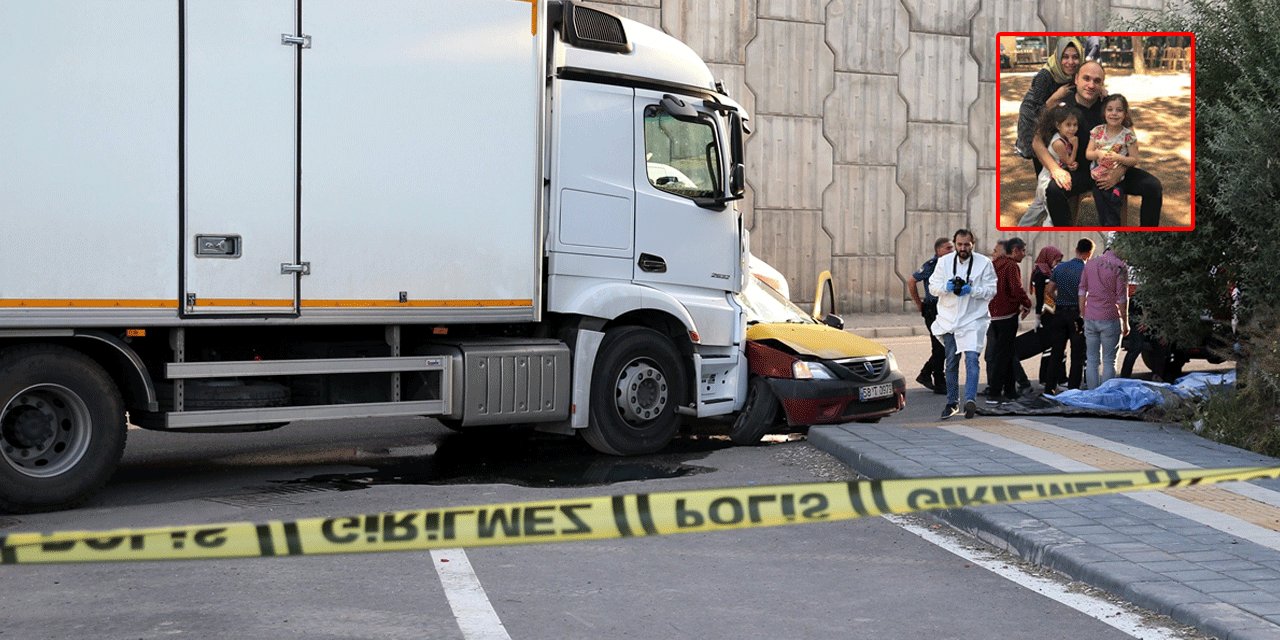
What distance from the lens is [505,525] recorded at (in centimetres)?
463

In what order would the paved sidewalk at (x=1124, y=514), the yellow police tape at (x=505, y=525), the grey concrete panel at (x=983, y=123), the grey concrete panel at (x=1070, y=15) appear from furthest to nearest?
the grey concrete panel at (x=1070, y=15) < the grey concrete panel at (x=983, y=123) < the paved sidewalk at (x=1124, y=514) < the yellow police tape at (x=505, y=525)

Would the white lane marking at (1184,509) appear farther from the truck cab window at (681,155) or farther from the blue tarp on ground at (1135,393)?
the truck cab window at (681,155)

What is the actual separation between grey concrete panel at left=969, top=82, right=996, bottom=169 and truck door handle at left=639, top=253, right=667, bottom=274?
670 inches

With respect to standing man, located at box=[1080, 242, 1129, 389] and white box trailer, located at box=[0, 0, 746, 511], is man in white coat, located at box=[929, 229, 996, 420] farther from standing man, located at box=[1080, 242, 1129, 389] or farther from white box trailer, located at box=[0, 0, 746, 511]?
white box trailer, located at box=[0, 0, 746, 511]

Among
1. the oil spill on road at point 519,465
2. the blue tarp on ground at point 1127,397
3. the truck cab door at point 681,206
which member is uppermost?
the truck cab door at point 681,206

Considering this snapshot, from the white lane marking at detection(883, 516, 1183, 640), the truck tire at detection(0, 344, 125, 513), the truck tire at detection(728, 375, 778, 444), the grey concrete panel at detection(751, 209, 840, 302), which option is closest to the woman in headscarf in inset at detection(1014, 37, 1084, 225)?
the truck tire at detection(728, 375, 778, 444)

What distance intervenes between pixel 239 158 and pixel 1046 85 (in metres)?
6.17

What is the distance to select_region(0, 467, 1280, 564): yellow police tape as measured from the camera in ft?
13.8

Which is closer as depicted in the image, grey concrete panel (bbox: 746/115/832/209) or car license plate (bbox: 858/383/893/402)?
car license plate (bbox: 858/383/893/402)

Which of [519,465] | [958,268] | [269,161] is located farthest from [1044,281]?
[269,161]

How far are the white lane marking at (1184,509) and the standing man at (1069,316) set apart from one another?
4.80 meters

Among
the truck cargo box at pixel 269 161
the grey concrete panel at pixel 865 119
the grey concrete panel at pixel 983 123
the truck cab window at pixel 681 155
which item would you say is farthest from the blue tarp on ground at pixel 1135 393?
the grey concrete panel at pixel 983 123

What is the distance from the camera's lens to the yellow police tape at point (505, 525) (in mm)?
4219

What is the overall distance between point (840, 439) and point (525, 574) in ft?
13.3
